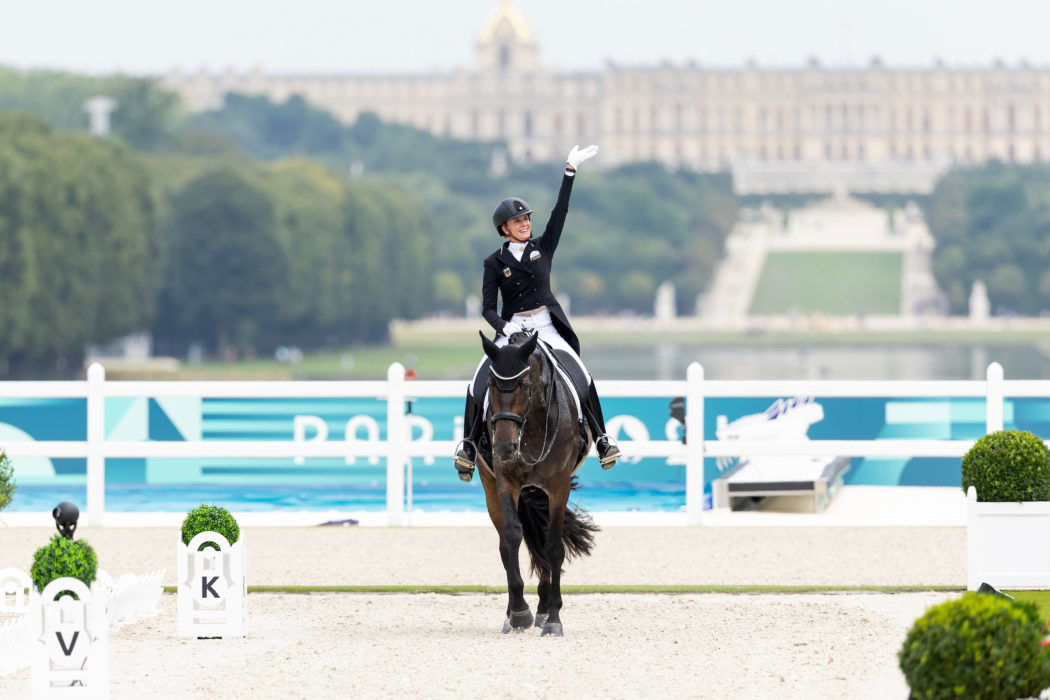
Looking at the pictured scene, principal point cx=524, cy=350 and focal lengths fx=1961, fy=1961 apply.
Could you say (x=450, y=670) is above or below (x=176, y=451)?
below

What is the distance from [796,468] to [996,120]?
537 ft

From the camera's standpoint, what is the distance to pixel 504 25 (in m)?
196

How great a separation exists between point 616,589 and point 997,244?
3665 inches

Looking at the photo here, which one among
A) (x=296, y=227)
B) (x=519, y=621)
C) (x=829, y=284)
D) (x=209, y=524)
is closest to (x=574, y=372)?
(x=519, y=621)

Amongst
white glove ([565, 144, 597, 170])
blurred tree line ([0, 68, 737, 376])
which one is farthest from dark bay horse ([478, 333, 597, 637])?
blurred tree line ([0, 68, 737, 376])

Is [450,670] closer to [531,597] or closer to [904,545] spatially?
[531,597]

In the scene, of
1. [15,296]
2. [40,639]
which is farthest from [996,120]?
[40,639]

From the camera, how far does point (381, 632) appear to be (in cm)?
1012

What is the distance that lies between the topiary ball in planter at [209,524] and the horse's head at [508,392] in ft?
4.58

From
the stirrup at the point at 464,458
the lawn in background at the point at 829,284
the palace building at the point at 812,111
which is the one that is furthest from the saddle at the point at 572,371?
the palace building at the point at 812,111

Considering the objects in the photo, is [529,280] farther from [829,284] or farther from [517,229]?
[829,284]

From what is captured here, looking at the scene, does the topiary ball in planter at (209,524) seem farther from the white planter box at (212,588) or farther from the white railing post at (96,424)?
the white railing post at (96,424)

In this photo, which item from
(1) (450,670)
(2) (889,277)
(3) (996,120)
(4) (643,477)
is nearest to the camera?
(1) (450,670)

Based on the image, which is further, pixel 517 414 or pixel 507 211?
pixel 507 211
